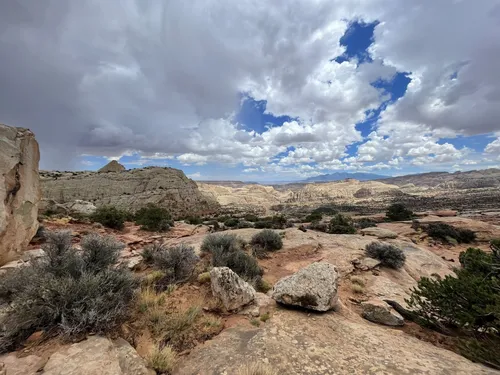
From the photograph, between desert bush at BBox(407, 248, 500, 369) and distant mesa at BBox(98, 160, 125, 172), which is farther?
distant mesa at BBox(98, 160, 125, 172)

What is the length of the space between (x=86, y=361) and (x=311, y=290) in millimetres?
4092

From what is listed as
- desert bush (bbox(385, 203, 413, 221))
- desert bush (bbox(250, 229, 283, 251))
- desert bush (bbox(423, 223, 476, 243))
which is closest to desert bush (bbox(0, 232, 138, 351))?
desert bush (bbox(250, 229, 283, 251))

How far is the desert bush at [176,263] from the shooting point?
20.8ft

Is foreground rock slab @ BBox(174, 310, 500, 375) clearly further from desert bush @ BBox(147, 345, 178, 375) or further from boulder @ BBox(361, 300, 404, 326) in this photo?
boulder @ BBox(361, 300, 404, 326)

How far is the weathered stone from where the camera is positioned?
9.46ft

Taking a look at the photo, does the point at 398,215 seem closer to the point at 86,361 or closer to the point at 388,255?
the point at 388,255

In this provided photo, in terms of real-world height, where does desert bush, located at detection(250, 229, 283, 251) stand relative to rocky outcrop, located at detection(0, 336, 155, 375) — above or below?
below

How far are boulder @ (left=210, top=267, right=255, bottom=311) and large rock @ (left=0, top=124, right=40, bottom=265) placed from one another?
6.42 m

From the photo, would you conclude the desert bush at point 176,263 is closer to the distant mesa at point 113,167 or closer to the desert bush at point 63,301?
the desert bush at point 63,301

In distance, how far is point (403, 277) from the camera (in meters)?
9.32

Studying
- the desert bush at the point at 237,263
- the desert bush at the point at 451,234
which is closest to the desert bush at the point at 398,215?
the desert bush at the point at 451,234

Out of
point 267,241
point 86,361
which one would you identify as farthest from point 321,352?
point 267,241

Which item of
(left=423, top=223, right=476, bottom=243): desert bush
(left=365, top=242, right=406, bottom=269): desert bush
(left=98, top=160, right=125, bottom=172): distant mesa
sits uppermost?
(left=98, top=160, right=125, bottom=172): distant mesa

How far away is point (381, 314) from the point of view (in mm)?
5500
